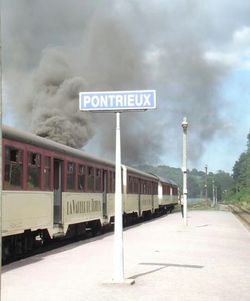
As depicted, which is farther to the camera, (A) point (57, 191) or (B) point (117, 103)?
(A) point (57, 191)

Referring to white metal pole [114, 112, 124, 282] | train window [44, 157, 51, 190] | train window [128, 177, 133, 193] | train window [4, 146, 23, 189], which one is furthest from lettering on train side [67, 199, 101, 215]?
train window [128, 177, 133, 193]

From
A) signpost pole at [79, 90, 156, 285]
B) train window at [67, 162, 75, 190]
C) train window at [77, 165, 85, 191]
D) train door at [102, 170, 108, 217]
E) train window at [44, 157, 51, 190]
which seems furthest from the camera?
train door at [102, 170, 108, 217]

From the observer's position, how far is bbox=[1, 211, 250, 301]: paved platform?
8391mm

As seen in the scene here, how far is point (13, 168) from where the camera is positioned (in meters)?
12.3

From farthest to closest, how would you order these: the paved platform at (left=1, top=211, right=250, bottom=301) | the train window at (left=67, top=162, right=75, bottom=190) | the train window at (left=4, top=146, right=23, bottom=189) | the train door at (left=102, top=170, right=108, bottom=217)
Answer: the train door at (left=102, top=170, right=108, bottom=217), the train window at (left=67, top=162, right=75, bottom=190), the train window at (left=4, top=146, right=23, bottom=189), the paved platform at (left=1, top=211, right=250, bottom=301)

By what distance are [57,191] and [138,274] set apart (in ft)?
19.5

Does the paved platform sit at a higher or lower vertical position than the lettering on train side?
lower

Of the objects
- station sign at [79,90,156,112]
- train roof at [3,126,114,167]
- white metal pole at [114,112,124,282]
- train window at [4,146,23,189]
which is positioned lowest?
white metal pole at [114,112,124,282]

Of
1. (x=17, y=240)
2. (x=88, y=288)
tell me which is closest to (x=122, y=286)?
(x=88, y=288)

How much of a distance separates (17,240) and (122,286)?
506cm

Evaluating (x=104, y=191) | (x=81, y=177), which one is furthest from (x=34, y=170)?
(x=104, y=191)

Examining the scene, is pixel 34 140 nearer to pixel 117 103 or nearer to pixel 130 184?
pixel 117 103

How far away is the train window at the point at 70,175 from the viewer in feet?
55.0

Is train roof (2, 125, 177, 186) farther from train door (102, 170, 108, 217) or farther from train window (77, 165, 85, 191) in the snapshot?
train door (102, 170, 108, 217)
